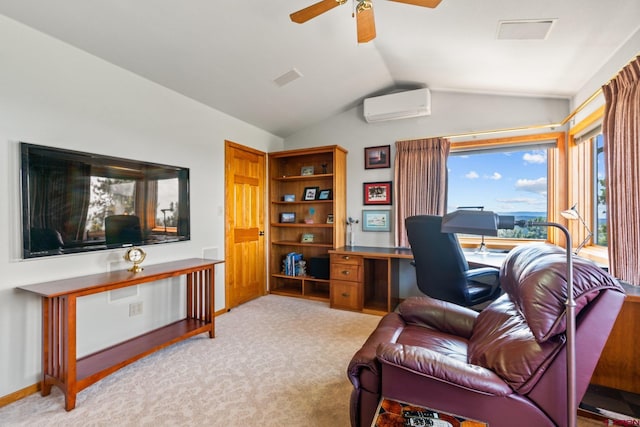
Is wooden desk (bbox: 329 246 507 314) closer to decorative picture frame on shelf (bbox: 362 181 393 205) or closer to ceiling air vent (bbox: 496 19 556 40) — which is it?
decorative picture frame on shelf (bbox: 362 181 393 205)

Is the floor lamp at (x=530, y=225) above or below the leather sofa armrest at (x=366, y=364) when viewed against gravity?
above

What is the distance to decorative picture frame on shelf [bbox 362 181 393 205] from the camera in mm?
3934

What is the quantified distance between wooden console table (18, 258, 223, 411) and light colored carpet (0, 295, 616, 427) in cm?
12

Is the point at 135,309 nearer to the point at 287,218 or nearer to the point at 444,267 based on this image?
the point at 287,218

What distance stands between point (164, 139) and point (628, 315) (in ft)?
12.7

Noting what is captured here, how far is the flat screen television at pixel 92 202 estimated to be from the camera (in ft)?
6.47

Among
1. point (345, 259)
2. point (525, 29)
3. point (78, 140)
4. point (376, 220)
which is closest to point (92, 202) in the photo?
point (78, 140)

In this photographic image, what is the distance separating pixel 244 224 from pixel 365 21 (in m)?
2.83

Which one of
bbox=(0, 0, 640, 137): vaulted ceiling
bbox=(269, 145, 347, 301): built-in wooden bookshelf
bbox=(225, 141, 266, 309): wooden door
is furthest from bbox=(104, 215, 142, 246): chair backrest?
bbox=(269, 145, 347, 301): built-in wooden bookshelf

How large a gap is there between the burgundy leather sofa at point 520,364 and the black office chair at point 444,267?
3.07 feet

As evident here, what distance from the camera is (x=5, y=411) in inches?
71.1

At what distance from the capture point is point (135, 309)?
2.61m

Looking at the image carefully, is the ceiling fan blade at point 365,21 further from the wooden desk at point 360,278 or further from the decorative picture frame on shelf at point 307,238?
the decorative picture frame on shelf at point 307,238

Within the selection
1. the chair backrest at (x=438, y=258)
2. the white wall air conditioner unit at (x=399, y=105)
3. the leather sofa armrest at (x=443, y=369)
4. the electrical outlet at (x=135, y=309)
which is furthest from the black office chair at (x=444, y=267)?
the electrical outlet at (x=135, y=309)
